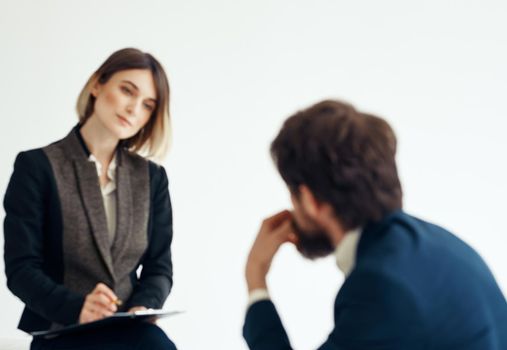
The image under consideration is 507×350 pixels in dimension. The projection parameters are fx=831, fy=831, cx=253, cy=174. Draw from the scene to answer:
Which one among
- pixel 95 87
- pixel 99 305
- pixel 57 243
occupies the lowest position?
pixel 99 305

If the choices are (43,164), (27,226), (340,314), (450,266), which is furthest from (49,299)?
(450,266)

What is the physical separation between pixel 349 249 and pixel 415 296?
180mm

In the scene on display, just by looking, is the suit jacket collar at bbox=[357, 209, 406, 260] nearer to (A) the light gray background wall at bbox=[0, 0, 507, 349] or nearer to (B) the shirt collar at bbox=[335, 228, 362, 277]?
(B) the shirt collar at bbox=[335, 228, 362, 277]

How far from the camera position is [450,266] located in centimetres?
141

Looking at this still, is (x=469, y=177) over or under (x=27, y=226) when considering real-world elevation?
under

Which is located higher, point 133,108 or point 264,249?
point 133,108

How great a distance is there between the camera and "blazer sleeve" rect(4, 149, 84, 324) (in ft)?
6.10

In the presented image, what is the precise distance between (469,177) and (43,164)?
213 centimetres

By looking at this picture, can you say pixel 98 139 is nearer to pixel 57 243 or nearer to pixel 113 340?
pixel 57 243

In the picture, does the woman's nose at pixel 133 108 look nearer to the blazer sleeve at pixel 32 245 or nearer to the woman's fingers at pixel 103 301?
the blazer sleeve at pixel 32 245

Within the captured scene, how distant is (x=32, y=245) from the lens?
75.1 inches

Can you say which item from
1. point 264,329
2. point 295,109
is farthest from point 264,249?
point 295,109

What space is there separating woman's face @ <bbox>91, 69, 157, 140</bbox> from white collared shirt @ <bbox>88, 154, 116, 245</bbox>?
9 cm

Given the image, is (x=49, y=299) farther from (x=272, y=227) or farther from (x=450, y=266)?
(x=450, y=266)
